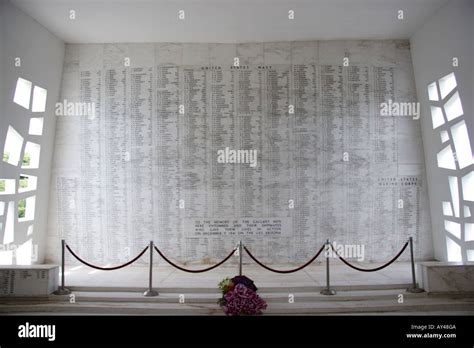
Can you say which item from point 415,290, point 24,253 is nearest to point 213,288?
point 415,290

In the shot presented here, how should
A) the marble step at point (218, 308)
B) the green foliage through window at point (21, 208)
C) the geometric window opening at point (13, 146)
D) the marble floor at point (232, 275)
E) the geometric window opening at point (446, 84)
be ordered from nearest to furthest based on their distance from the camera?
the marble step at point (218, 308), the marble floor at point (232, 275), the geometric window opening at point (13, 146), the geometric window opening at point (446, 84), the green foliage through window at point (21, 208)

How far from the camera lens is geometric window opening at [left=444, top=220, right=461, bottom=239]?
7.48m

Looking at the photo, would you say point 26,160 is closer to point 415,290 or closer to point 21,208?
point 21,208

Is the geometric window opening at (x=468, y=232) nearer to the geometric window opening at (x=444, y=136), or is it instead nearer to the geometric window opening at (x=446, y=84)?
the geometric window opening at (x=444, y=136)

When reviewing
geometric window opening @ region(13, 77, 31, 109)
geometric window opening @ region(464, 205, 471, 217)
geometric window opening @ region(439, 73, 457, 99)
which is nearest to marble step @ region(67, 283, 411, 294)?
geometric window opening @ region(464, 205, 471, 217)

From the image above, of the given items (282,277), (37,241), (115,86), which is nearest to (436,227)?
(282,277)

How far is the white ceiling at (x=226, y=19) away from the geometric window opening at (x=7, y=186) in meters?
3.59

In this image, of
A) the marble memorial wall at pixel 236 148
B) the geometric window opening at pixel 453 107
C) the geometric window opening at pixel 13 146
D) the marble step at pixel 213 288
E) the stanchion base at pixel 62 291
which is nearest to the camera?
the stanchion base at pixel 62 291

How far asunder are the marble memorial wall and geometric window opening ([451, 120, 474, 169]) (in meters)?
1.19

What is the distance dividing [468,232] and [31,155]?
9.57 metres

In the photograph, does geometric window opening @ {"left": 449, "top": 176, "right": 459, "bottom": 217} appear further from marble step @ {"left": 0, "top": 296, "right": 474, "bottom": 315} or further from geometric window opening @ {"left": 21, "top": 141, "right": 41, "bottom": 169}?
geometric window opening @ {"left": 21, "top": 141, "right": 41, "bottom": 169}

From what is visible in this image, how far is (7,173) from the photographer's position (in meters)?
7.01

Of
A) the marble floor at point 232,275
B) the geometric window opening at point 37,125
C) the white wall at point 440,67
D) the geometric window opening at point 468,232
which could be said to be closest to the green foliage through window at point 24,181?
the geometric window opening at point 37,125

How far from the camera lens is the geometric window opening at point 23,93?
7414 millimetres
